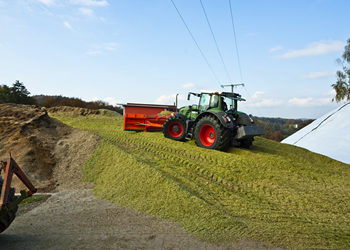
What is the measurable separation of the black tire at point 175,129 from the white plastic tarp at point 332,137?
6705mm

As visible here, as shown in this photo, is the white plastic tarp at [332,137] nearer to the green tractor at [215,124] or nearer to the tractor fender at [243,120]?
the green tractor at [215,124]

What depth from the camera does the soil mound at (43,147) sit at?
6514 millimetres

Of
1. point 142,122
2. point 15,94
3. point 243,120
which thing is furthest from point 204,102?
point 15,94

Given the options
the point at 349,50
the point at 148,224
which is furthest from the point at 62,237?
the point at 349,50

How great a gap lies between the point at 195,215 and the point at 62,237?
7.10 ft

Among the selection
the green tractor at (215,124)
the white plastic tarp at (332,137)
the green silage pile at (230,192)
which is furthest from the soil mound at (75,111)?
the white plastic tarp at (332,137)

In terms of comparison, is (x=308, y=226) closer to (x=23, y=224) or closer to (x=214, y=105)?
(x=23, y=224)

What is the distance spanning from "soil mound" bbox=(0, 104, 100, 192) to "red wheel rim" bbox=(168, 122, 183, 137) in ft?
10.0

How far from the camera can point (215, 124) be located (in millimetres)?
8312

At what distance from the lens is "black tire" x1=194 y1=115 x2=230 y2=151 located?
8181mm

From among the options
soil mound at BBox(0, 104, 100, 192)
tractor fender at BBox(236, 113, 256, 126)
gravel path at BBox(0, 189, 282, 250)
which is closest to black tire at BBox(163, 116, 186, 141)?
tractor fender at BBox(236, 113, 256, 126)

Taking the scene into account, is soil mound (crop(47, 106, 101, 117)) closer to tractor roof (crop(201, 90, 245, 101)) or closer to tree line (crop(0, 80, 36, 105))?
tree line (crop(0, 80, 36, 105))

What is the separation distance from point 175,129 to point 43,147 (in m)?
4.84

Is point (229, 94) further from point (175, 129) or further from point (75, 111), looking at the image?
point (75, 111)
